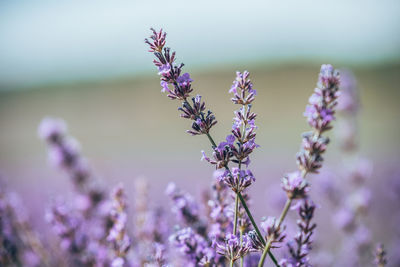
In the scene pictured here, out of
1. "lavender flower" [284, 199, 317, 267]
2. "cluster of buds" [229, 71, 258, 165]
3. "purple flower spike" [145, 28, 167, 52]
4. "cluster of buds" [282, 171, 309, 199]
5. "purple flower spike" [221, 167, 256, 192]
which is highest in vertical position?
"purple flower spike" [145, 28, 167, 52]

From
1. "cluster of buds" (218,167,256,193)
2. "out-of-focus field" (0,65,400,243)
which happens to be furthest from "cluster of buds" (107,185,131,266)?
"out-of-focus field" (0,65,400,243)

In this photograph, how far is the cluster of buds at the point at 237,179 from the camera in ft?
3.46

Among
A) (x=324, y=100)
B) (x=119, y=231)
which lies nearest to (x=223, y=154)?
(x=324, y=100)

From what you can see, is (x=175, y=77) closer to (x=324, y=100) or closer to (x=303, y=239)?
(x=324, y=100)

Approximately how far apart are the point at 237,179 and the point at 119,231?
2.30ft

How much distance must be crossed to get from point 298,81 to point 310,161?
53.8 ft

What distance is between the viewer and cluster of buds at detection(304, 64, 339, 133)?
111 cm

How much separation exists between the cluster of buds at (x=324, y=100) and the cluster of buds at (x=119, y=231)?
922mm

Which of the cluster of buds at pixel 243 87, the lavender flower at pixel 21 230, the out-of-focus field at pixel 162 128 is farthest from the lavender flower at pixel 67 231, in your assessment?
the out-of-focus field at pixel 162 128

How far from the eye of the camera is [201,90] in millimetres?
16906

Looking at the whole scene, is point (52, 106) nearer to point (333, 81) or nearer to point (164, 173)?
point (164, 173)

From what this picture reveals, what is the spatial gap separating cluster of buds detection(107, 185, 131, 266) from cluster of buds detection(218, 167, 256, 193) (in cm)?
63

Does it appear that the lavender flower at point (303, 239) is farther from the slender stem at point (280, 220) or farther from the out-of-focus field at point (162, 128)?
the out-of-focus field at point (162, 128)

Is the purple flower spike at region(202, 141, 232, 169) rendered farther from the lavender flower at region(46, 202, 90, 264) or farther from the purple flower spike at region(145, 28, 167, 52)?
the lavender flower at region(46, 202, 90, 264)
